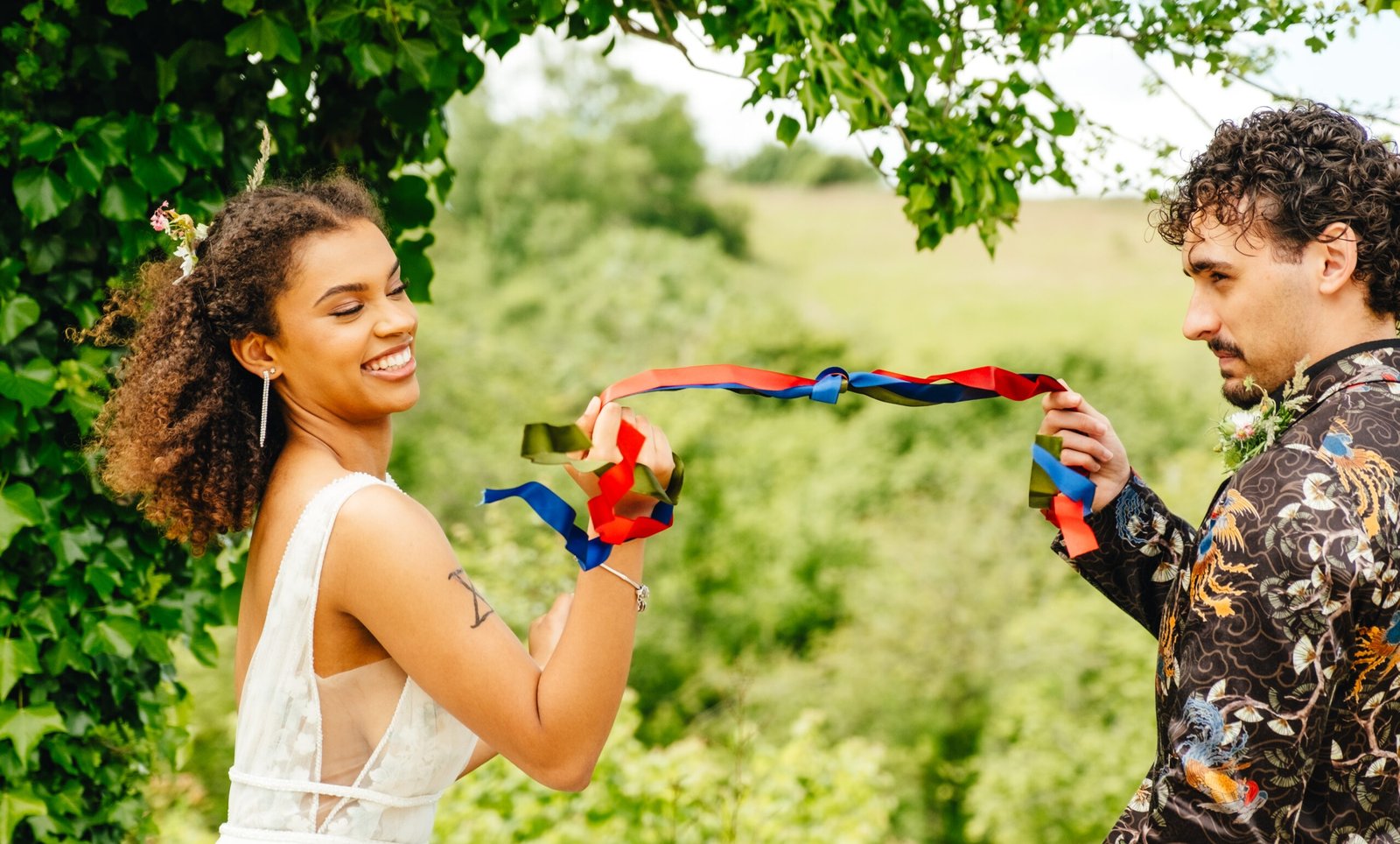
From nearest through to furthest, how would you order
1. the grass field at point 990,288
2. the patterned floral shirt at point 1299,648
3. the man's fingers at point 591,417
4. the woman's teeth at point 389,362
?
the patterned floral shirt at point 1299,648 → the man's fingers at point 591,417 → the woman's teeth at point 389,362 → the grass field at point 990,288

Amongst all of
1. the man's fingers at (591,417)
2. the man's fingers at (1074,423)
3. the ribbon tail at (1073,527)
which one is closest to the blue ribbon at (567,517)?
the man's fingers at (591,417)

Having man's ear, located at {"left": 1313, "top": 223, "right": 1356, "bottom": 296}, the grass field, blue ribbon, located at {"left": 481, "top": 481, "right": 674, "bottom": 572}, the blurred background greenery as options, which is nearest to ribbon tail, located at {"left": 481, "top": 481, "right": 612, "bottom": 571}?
blue ribbon, located at {"left": 481, "top": 481, "right": 674, "bottom": 572}

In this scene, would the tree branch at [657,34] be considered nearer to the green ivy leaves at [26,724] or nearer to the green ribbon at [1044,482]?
the green ribbon at [1044,482]

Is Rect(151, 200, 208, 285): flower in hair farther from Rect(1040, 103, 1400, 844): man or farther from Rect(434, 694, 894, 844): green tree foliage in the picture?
Rect(434, 694, 894, 844): green tree foliage

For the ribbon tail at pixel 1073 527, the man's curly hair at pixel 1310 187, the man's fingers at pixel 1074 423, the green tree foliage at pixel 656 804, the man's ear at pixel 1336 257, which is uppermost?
the man's curly hair at pixel 1310 187

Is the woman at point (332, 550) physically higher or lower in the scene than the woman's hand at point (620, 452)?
lower

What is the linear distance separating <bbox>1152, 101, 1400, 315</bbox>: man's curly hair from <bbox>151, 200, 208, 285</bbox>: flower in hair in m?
1.76

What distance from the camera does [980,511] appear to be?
25156 mm

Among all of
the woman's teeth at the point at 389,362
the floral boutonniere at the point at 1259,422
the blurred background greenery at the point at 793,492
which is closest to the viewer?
the floral boutonniere at the point at 1259,422

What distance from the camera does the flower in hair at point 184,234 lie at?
2.23 metres

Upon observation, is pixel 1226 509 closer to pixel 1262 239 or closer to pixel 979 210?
pixel 1262 239

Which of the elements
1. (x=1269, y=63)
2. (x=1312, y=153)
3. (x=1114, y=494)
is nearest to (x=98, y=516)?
(x=1114, y=494)

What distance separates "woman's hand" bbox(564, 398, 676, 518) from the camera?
1.76 metres

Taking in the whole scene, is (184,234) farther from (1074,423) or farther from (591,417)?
(1074,423)
